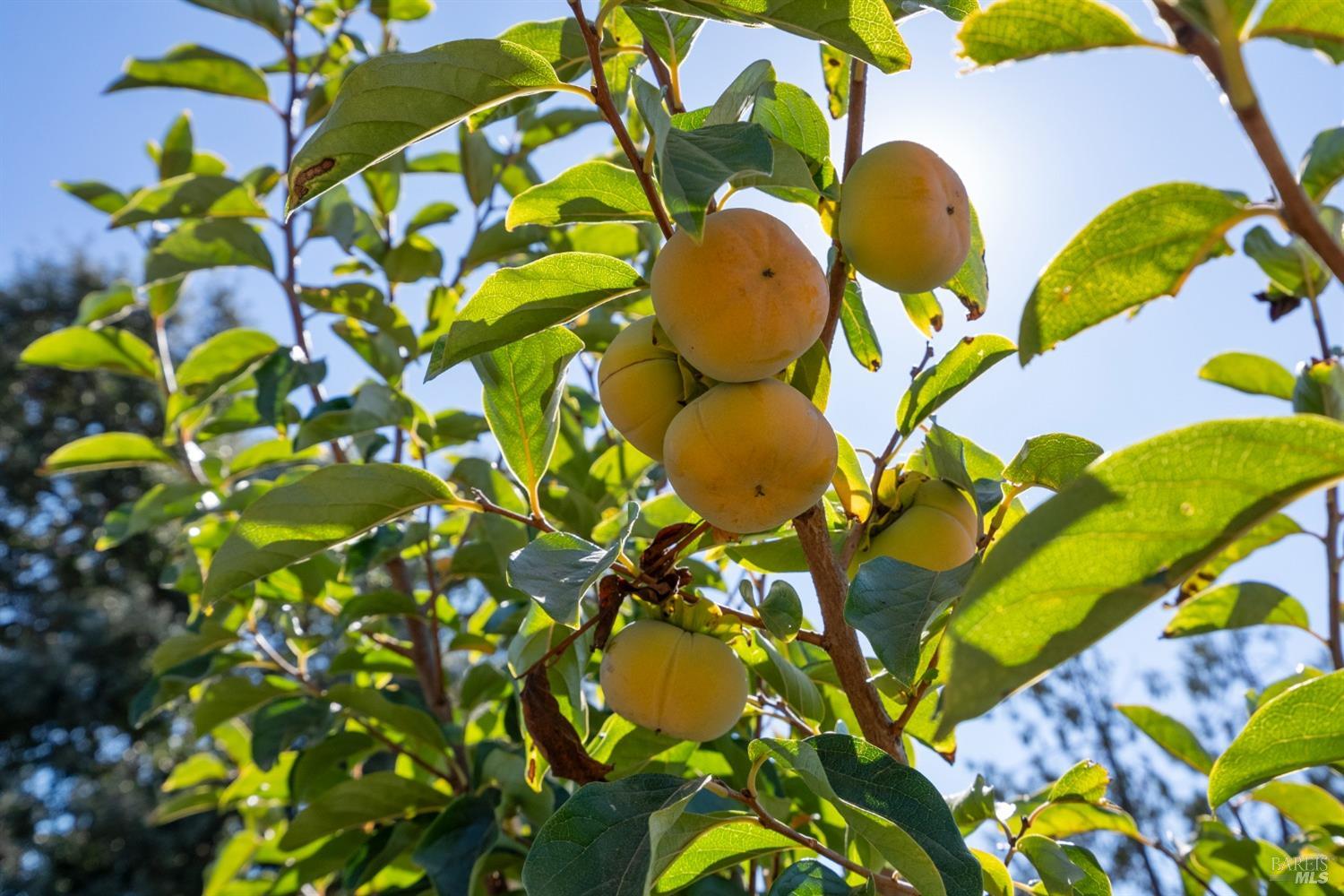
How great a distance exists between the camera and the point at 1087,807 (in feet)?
6.47

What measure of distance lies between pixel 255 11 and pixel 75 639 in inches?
479

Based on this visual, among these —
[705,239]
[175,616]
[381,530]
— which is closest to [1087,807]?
[705,239]

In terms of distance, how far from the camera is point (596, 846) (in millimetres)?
1218

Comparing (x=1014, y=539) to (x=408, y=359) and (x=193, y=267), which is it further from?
(x=193, y=267)

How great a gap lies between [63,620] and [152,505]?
41.1ft

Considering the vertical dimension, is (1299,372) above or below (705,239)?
below

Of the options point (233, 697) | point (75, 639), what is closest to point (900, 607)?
point (233, 697)

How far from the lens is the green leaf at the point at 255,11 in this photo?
3285 millimetres

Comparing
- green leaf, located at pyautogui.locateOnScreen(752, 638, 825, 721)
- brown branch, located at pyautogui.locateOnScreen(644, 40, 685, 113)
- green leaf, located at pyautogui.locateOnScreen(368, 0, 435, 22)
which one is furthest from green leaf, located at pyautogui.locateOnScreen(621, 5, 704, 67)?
green leaf, located at pyautogui.locateOnScreen(368, 0, 435, 22)

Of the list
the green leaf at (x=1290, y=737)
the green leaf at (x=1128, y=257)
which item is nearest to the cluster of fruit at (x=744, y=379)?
the green leaf at (x=1128, y=257)

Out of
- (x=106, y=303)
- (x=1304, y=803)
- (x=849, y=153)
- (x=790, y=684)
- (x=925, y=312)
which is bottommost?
(x=1304, y=803)

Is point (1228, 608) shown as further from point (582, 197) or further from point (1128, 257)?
point (582, 197)

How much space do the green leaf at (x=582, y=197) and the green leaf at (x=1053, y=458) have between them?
2.03ft

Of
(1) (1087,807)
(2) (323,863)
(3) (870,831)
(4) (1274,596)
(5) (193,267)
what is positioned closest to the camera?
(3) (870,831)
